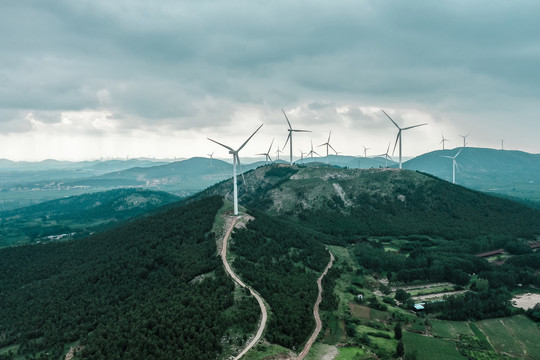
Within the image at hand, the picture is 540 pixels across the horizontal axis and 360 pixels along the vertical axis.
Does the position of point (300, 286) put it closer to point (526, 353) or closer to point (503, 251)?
point (526, 353)

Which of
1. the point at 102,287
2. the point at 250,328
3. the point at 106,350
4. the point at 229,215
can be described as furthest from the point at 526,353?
the point at 102,287

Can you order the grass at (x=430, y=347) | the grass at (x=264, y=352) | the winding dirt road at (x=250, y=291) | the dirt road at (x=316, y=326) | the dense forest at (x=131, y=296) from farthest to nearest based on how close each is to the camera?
1. the grass at (x=430, y=347)
2. the dirt road at (x=316, y=326)
3. the dense forest at (x=131, y=296)
4. the winding dirt road at (x=250, y=291)
5. the grass at (x=264, y=352)

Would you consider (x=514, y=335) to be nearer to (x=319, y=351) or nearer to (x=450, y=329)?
(x=450, y=329)

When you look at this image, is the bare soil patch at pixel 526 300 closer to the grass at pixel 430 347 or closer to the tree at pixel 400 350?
the grass at pixel 430 347

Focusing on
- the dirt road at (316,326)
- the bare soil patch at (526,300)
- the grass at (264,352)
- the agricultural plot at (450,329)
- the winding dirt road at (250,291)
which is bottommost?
the bare soil patch at (526,300)

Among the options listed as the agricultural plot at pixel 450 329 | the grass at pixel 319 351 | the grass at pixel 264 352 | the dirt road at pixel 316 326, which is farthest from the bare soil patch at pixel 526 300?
the grass at pixel 264 352
